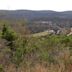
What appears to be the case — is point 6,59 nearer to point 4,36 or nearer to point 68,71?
point 68,71

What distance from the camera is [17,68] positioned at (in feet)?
21.7

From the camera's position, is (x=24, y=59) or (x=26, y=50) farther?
(x=26, y=50)

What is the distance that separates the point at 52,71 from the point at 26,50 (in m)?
2.00

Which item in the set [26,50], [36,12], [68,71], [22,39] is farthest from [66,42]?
[36,12]

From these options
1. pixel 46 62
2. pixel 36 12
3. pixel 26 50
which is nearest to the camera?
pixel 46 62

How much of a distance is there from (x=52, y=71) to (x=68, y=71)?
0.42 meters

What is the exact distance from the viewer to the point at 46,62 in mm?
7016

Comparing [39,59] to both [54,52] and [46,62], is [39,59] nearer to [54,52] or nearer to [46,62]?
[46,62]

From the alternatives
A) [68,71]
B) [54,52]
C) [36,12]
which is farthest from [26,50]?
[36,12]

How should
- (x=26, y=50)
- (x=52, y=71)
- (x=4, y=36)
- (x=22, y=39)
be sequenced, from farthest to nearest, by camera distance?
(x=4, y=36), (x=22, y=39), (x=26, y=50), (x=52, y=71)

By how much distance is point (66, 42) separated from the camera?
10859mm

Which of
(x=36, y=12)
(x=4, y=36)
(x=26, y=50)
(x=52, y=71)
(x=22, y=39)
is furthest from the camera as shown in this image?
(x=36, y=12)

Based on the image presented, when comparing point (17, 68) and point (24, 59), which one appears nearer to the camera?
point (17, 68)

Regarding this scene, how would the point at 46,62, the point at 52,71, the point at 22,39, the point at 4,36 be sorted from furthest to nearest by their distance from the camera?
the point at 4,36 < the point at 22,39 < the point at 46,62 < the point at 52,71
